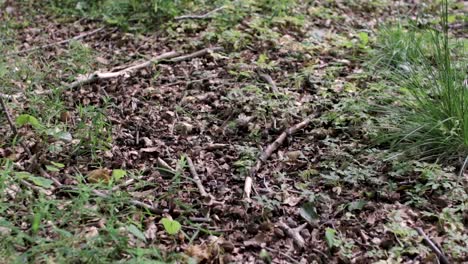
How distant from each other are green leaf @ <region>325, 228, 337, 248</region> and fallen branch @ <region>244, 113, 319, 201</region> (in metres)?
0.44

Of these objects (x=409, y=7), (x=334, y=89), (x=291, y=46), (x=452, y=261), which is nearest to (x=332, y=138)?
(x=334, y=89)

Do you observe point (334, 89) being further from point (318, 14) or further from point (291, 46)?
point (318, 14)

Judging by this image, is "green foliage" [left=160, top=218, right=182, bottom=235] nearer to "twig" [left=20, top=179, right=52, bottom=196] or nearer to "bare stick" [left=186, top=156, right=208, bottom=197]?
"bare stick" [left=186, top=156, right=208, bottom=197]

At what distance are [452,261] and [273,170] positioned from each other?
1.01m

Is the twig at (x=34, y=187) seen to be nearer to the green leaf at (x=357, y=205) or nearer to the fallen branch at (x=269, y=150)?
the fallen branch at (x=269, y=150)

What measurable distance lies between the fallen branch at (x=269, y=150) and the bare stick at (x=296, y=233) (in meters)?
0.26

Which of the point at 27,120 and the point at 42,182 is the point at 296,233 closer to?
the point at 42,182

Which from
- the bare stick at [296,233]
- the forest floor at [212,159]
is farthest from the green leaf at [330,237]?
the bare stick at [296,233]

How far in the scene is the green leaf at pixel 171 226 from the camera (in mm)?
2305

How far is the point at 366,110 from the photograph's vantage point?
10.3 ft

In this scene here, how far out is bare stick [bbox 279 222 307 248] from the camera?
2324mm

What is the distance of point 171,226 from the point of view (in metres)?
2.31

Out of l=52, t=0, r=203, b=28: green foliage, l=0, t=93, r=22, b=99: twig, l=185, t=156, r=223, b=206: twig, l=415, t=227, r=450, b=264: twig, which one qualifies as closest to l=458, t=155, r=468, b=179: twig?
l=415, t=227, r=450, b=264: twig

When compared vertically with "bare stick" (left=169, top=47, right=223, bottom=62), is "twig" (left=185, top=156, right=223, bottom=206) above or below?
below
